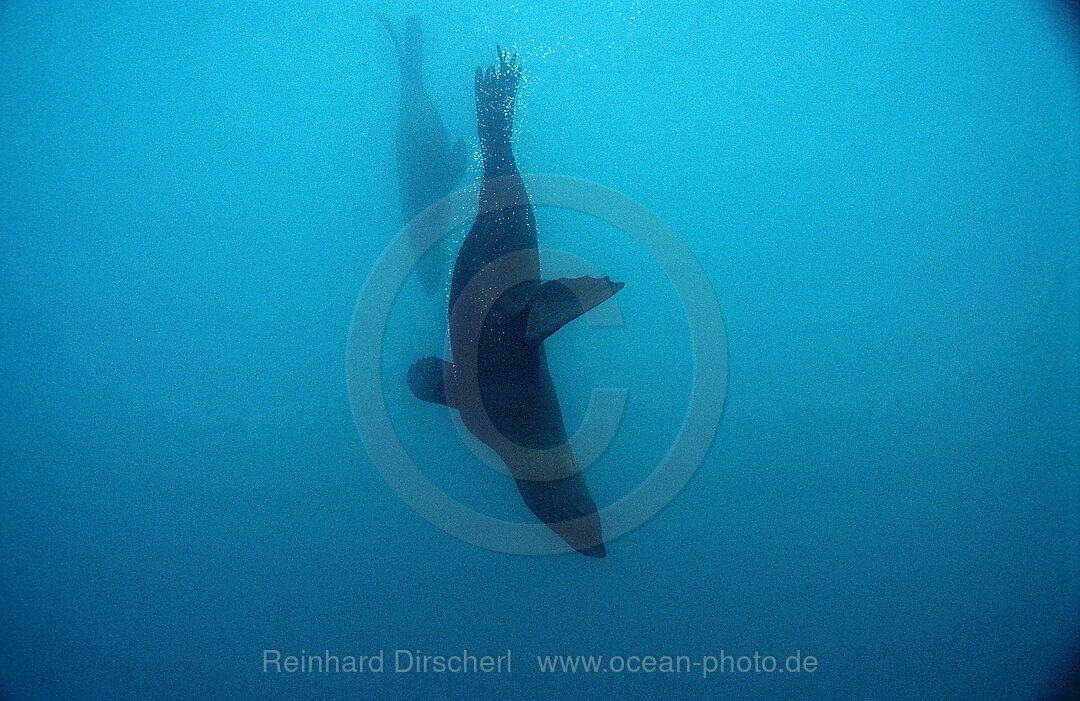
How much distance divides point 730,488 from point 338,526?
187cm

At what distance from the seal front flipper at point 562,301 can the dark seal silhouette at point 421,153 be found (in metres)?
0.90

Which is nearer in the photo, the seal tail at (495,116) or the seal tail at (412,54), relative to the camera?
the seal tail at (495,116)

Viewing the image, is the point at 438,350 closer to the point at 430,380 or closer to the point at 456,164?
the point at 430,380

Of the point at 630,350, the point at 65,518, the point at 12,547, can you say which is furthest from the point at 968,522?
the point at 12,547

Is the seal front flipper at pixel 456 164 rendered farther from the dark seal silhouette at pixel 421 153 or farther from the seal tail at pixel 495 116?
the seal tail at pixel 495 116

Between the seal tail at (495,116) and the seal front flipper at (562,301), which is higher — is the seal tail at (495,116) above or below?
above

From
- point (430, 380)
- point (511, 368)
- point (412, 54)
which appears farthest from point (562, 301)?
point (412, 54)

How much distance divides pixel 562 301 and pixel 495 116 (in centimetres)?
90

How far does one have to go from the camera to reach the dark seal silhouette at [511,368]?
1848 mm

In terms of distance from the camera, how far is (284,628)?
2389 mm

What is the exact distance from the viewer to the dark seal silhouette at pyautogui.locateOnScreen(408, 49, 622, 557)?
6.06 ft

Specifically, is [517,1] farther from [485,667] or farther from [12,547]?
[12,547]

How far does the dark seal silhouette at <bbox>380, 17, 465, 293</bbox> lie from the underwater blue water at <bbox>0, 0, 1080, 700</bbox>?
145 mm

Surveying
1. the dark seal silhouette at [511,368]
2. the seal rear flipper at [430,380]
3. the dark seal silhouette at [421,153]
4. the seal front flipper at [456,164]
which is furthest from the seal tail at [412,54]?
the seal rear flipper at [430,380]
